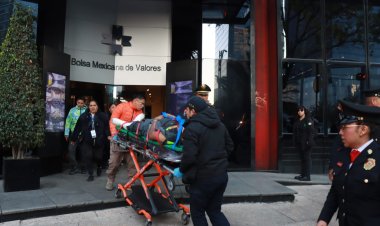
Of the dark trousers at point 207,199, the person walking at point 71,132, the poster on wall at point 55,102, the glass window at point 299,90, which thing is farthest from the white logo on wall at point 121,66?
the dark trousers at point 207,199

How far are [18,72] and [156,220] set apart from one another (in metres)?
3.58

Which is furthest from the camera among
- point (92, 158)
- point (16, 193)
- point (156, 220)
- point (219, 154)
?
point (92, 158)

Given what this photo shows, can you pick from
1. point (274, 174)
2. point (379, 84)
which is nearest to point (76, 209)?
point (274, 174)

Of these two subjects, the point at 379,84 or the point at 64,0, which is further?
the point at 379,84

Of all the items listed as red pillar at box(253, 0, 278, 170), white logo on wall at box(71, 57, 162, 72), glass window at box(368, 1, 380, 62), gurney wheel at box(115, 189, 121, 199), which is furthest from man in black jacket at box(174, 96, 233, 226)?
glass window at box(368, 1, 380, 62)

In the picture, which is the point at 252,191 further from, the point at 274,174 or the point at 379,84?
the point at 379,84

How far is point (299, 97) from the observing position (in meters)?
10.4

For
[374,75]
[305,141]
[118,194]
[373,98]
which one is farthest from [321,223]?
[374,75]

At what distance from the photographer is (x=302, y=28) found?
34.8 ft

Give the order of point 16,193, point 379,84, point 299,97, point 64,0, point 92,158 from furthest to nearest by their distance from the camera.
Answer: point 379,84 → point 299,97 → point 64,0 → point 92,158 → point 16,193

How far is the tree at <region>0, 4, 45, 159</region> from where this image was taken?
21.5ft

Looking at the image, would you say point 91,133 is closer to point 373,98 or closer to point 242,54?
point 242,54

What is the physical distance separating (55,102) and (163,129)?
4364mm

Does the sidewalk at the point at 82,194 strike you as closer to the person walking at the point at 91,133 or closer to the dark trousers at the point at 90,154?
the dark trousers at the point at 90,154
